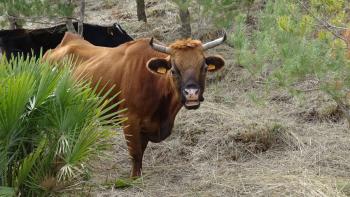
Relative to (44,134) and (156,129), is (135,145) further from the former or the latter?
(44,134)

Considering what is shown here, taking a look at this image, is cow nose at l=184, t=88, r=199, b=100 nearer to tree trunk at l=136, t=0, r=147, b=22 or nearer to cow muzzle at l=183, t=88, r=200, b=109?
cow muzzle at l=183, t=88, r=200, b=109

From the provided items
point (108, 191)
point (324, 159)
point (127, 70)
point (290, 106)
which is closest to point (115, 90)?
point (127, 70)

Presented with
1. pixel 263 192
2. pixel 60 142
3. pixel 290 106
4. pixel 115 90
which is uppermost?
pixel 60 142

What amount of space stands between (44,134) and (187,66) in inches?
66.3

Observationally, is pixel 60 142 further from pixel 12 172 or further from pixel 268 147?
pixel 268 147

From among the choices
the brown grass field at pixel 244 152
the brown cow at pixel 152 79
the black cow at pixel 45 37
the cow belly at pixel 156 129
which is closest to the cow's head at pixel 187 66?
the brown cow at pixel 152 79

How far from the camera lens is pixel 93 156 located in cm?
473

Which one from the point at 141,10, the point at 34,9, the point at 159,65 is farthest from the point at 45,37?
the point at 159,65

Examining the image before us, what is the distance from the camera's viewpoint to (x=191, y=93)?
5.54 metres

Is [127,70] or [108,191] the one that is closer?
[108,191]

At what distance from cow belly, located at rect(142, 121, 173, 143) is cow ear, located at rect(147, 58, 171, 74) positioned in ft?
2.10

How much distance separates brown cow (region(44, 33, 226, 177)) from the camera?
5.70 m

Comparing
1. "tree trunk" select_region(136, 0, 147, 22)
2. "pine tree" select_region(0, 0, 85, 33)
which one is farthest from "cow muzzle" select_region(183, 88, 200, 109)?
"tree trunk" select_region(136, 0, 147, 22)

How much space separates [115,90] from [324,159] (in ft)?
8.00
